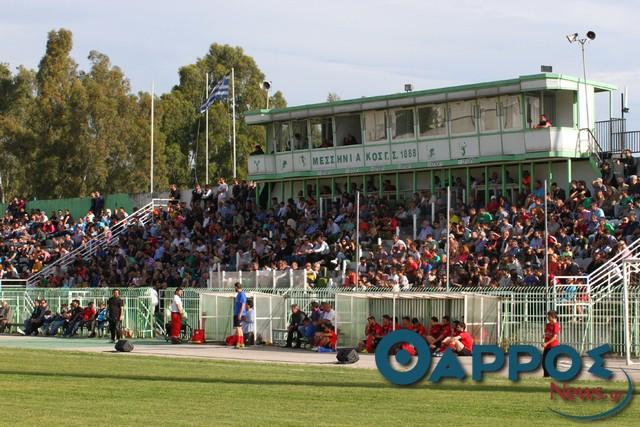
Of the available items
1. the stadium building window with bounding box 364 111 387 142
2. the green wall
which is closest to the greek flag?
the green wall

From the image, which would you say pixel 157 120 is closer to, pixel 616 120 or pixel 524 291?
pixel 616 120

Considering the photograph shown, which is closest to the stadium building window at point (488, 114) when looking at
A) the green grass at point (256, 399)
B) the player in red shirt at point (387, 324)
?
the player in red shirt at point (387, 324)

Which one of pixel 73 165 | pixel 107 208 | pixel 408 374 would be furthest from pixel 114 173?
pixel 408 374

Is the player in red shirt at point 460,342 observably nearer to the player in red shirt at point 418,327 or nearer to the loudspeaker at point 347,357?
the player in red shirt at point 418,327

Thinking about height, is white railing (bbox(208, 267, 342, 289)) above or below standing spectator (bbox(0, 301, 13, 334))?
above

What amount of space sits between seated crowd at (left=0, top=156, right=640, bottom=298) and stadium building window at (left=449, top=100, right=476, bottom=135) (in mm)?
1945

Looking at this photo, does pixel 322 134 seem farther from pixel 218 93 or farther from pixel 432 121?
pixel 218 93

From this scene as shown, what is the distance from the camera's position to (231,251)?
46094 millimetres

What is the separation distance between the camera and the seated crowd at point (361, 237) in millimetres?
34938

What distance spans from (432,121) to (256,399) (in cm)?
2844

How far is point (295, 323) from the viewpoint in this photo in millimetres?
33938

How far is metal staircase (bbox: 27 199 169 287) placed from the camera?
5358 cm

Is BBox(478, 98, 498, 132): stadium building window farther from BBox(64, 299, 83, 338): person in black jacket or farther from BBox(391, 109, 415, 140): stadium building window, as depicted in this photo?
BBox(64, 299, 83, 338): person in black jacket

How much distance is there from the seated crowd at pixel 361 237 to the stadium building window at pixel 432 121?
203cm
